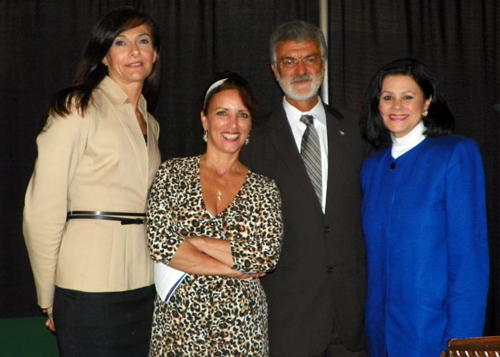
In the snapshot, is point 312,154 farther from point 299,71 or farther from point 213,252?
point 213,252

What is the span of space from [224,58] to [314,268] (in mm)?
1731

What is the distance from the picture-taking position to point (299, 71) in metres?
2.86

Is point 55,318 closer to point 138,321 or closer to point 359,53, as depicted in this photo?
point 138,321

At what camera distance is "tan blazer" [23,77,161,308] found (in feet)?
7.40

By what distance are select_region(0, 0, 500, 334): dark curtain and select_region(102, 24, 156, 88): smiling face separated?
2.49 ft

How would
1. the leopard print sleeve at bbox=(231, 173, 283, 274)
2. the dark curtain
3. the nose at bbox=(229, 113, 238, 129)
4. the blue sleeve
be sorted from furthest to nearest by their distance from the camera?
1. the dark curtain
2. the nose at bbox=(229, 113, 238, 129)
3. the leopard print sleeve at bbox=(231, 173, 283, 274)
4. the blue sleeve

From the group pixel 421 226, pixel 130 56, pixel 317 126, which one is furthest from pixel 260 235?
pixel 130 56

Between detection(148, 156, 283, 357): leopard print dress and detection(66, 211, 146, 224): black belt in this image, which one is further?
detection(66, 211, 146, 224): black belt

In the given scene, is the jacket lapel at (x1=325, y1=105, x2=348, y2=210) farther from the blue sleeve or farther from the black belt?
the black belt

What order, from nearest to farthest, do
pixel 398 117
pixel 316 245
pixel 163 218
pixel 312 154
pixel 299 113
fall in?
pixel 163 218 → pixel 398 117 → pixel 316 245 → pixel 312 154 → pixel 299 113

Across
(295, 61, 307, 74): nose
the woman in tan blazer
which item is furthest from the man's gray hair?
the woman in tan blazer

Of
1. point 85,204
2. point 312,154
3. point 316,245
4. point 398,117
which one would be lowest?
point 316,245

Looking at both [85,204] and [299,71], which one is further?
[299,71]

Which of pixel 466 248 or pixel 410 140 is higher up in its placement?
pixel 410 140
